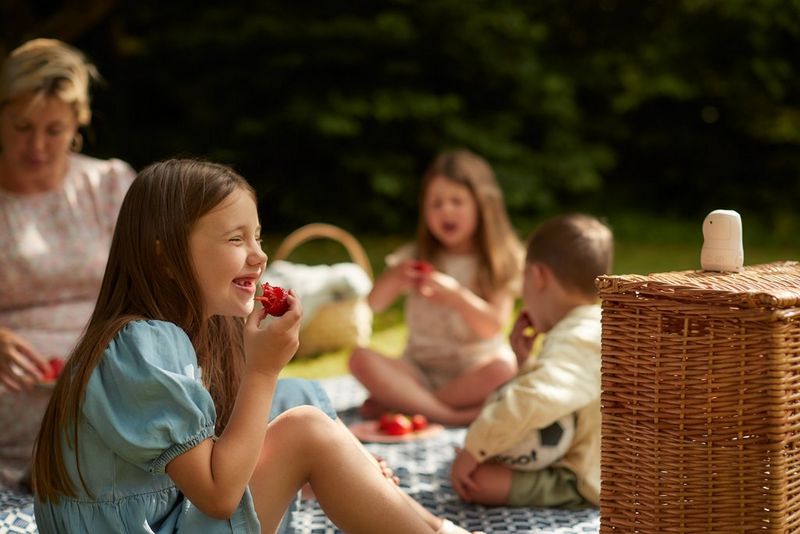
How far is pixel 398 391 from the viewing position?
3.63 meters

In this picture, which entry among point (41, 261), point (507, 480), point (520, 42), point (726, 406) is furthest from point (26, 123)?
point (520, 42)

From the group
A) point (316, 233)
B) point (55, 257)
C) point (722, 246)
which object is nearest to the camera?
point (722, 246)

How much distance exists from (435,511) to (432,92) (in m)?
6.46

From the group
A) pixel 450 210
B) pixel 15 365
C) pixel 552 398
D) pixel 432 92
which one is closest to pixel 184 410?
pixel 552 398

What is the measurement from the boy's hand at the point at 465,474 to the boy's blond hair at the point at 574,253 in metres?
0.58

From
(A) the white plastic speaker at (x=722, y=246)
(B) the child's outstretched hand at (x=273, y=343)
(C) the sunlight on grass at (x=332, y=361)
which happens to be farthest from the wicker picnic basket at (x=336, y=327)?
(B) the child's outstretched hand at (x=273, y=343)

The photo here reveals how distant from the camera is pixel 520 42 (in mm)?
8617

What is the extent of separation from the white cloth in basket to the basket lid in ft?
9.09

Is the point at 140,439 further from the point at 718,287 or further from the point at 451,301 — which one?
the point at 451,301

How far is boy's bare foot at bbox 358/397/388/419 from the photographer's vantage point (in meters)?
3.71

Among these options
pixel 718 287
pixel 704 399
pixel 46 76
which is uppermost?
pixel 46 76

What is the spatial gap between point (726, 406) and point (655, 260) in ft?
19.0

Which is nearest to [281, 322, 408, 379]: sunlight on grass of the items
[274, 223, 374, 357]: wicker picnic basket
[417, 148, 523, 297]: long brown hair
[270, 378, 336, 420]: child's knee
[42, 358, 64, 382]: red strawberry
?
[274, 223, 374, 357]: wicker picnic basket

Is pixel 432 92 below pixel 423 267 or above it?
above
